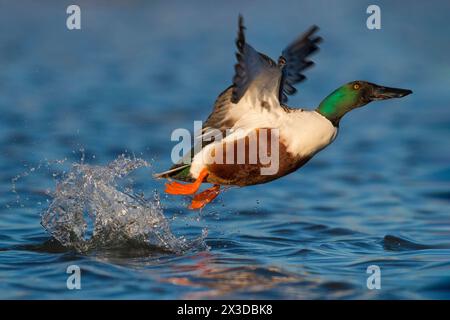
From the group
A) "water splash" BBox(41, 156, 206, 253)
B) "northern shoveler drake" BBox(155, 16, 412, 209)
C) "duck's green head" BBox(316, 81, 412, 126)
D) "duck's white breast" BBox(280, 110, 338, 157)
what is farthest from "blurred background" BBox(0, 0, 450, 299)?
"duck's green head" BBox(316, 81, 412, 126)

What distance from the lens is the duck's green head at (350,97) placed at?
19.0 feet

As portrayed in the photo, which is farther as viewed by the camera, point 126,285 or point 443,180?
point 443,180

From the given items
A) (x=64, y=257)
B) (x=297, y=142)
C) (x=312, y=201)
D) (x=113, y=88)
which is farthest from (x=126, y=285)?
(x=113, y=88)

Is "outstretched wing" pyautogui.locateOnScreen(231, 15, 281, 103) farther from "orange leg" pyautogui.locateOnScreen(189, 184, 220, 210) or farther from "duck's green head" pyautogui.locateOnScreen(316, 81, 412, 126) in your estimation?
"orange leg" pyautogui.locateOnScreen(189, 184, 220, 210)

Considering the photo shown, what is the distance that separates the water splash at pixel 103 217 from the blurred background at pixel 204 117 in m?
0.16

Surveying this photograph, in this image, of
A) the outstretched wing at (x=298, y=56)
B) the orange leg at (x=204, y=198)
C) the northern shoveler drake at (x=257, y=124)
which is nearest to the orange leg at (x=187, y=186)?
the northern shoveler drake at (x=257, y=124)

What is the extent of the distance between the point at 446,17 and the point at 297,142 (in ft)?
29.5

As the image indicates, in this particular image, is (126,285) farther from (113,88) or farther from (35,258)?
(113,88)

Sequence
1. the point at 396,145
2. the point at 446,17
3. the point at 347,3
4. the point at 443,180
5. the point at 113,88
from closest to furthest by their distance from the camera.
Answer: the point at 443,180
the point at 396,145
the point at 113,88
the point at 446,17
the point at 347,3

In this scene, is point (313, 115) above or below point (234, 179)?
above

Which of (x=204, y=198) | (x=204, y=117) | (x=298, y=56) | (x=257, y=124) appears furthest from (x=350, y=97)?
(x=204, y=117)

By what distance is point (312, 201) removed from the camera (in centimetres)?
834

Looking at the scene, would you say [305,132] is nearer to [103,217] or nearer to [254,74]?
[254,74]

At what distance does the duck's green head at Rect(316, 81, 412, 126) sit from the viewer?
579 cm
